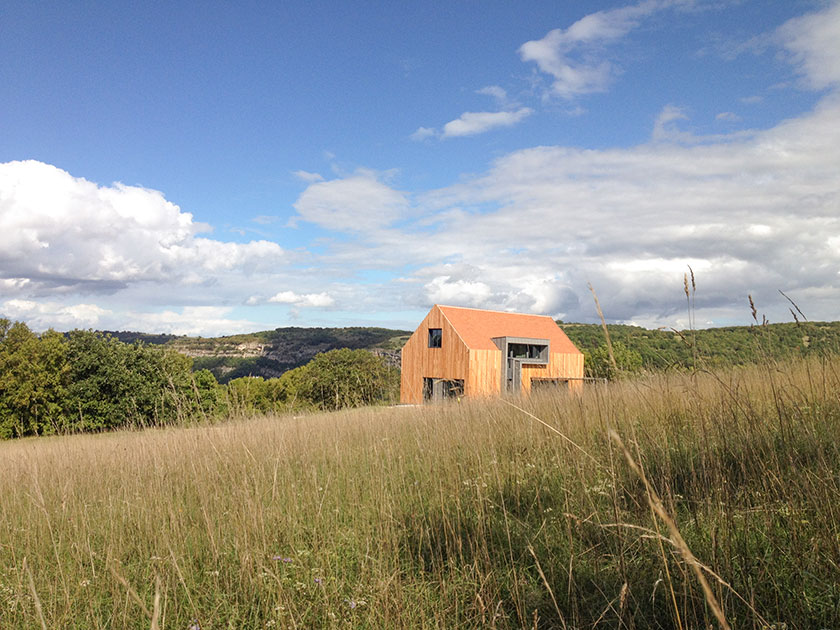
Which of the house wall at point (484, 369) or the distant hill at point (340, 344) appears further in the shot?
the house wall at point (484, 369)

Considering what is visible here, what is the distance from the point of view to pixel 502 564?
299cm

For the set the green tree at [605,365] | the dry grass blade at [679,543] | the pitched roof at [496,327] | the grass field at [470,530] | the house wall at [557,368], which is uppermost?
the pitched roof at [496,327]

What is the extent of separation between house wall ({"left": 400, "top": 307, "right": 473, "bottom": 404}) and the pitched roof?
Result: 0.64 m

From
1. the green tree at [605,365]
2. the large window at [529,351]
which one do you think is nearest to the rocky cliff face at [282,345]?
the large window at [529,351]

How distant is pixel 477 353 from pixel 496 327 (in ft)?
18.3

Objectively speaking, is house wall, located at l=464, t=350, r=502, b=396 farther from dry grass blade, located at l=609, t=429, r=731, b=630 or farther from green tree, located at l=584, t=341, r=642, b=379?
dry grass blade, located at l=609, t=429, r=731, b=630

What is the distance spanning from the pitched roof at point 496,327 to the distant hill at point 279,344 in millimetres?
34313

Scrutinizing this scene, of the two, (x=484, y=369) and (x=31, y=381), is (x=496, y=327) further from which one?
(x=31, y=381)

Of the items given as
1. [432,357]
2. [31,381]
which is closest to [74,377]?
[31,381]

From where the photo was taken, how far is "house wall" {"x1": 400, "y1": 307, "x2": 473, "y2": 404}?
33916 mm

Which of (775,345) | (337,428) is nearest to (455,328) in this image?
(337,428)

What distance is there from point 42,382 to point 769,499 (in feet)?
111

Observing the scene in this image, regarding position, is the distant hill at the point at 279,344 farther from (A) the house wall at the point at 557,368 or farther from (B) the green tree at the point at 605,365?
(B) the green tree at the point at 605,365

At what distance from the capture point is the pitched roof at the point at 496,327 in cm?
3550
